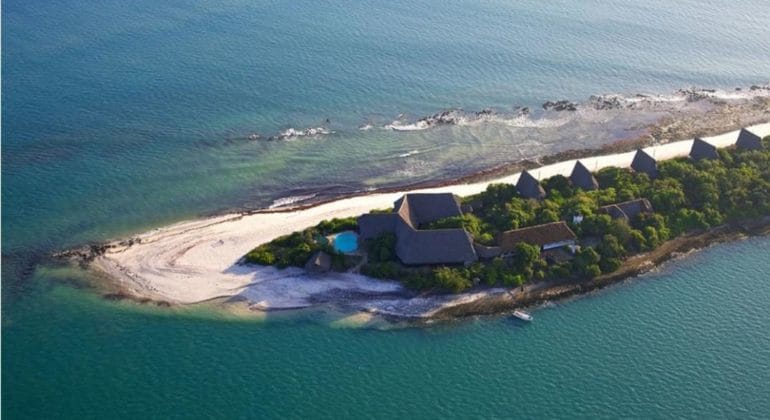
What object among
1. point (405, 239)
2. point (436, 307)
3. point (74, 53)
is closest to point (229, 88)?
point (74, 53)

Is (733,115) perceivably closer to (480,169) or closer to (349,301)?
(480,169)

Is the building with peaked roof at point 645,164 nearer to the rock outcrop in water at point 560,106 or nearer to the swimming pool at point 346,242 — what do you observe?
the rock outcrop in water at point 560,106

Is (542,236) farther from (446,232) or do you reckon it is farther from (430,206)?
(430,206)

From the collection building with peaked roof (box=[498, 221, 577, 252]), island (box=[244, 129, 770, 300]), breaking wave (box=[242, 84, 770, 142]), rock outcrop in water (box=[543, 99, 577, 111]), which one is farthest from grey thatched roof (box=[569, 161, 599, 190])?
rock outcrop in water (box=[543, 99, 577, 111])

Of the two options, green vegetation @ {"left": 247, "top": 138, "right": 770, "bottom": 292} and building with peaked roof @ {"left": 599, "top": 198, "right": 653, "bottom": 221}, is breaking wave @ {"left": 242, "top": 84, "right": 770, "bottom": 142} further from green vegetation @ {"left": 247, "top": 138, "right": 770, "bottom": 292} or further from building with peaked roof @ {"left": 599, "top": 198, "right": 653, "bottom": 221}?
building with peaked roof @ {"left": 599, "top": 198, "right": 653, "bottom": 221}

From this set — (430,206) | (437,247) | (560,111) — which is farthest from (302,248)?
(560,111)

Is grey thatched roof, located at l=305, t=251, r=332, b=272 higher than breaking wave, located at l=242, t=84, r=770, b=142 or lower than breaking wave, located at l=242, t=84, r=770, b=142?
lower
